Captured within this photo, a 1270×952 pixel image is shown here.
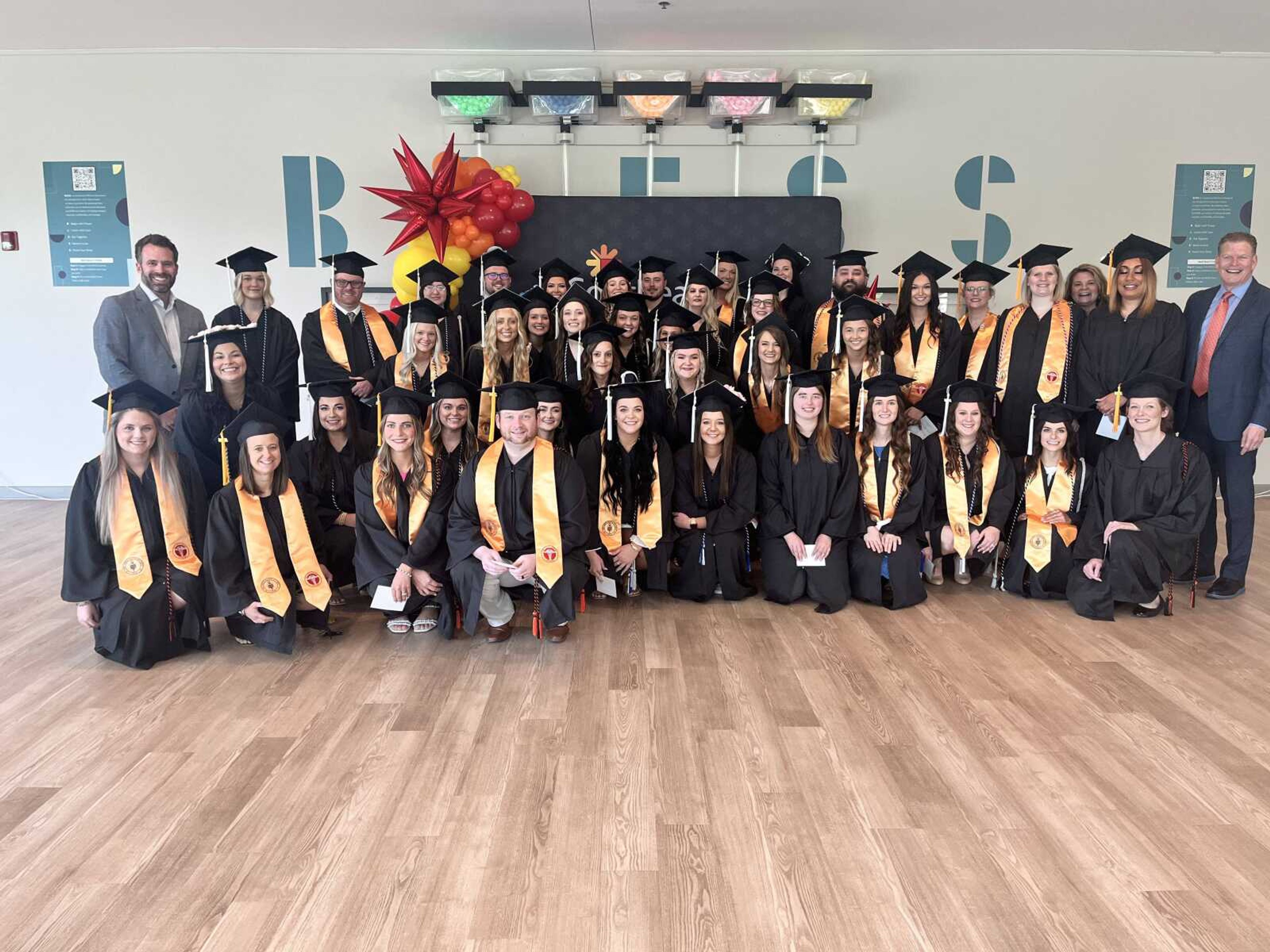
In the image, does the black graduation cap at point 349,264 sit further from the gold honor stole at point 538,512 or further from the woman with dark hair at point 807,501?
the woman with dark hair at point 807,501

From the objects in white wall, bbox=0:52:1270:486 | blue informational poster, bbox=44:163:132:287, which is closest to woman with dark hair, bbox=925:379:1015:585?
white wall, bbox=0:52:1270:486

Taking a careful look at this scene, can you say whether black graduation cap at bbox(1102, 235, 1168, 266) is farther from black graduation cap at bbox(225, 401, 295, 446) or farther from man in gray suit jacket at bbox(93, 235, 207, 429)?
man in gray suit jacket at bbox(93, 235, 207, 429)

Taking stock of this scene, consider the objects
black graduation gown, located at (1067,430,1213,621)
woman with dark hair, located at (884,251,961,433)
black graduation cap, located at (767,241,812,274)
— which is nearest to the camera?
black graduation gown, located at (1067,430,1213,621)

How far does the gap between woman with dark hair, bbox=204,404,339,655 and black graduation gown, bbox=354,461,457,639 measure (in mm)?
213

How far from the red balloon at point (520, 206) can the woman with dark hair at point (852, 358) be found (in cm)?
256

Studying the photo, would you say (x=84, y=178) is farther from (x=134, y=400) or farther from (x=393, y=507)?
(x=393, y=507)

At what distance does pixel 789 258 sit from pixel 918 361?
4.52ft

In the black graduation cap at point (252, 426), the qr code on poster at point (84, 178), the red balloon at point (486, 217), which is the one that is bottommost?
the black graduation cap at point (252, 426)

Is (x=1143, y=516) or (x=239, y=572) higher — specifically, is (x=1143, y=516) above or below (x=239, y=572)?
above

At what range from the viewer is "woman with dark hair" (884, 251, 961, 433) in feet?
16.9

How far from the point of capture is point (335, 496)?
4523 millimetres

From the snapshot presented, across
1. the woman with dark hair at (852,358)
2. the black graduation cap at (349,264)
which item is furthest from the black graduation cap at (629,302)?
the black graduation cap at (349,264)

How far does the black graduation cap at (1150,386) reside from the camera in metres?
4.30

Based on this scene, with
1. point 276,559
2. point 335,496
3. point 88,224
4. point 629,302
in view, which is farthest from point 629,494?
point 88,224
